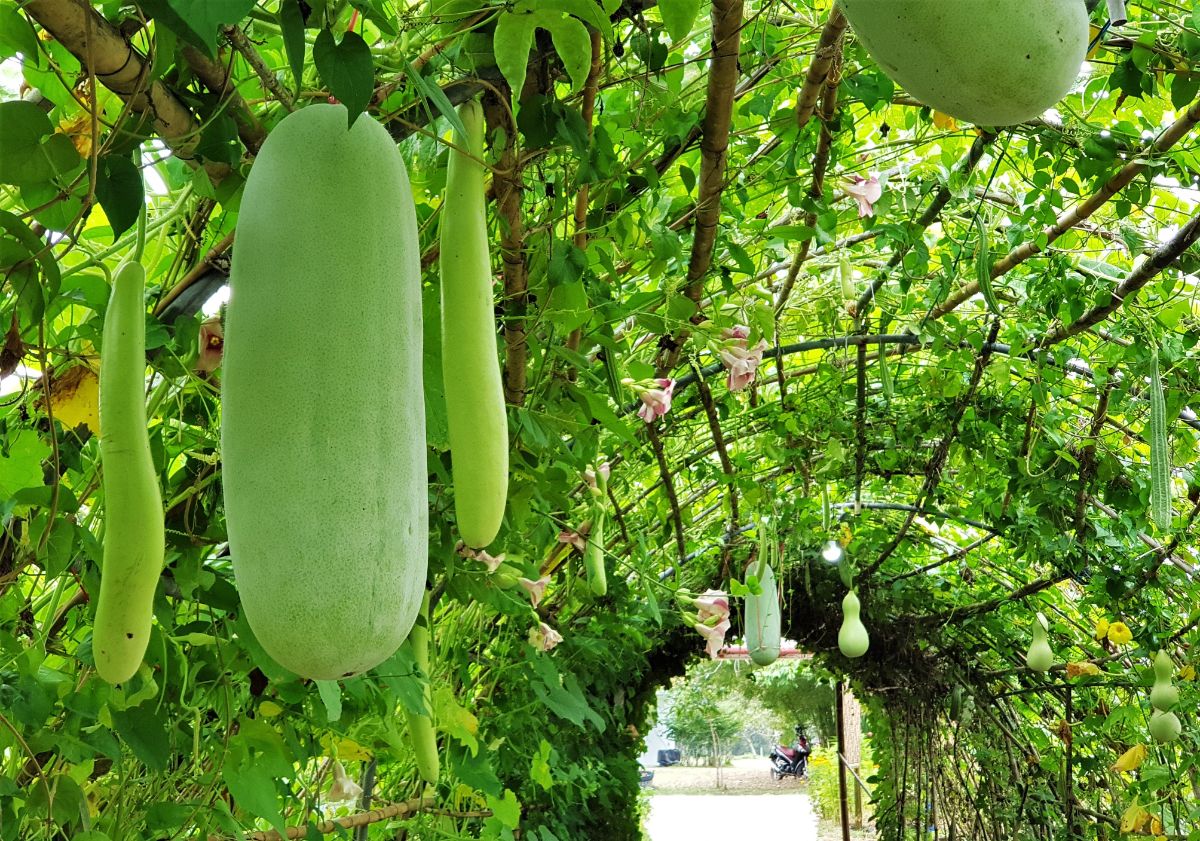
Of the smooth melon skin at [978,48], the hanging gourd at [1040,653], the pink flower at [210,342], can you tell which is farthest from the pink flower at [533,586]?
the hanging gourd at [1040,653]

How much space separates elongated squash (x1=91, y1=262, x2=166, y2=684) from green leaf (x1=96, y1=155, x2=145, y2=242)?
159 mm

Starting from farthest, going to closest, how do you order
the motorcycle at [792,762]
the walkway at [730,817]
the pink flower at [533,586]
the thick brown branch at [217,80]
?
1. the motorcycle at [792,762]
2. the walkway at [730,817]
3. the pink flower at [533,586]
4. the thick brown branch at [217,80]

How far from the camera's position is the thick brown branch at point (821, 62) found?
1.25 m

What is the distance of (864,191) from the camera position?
2.05 m

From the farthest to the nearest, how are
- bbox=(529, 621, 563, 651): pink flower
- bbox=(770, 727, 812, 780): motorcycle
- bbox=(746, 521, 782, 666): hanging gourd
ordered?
bbox=(770, 727, 812, 780): motorcycle < bbox=(746, 521, 782, 666): hanging gourd < bbox=(529, 621, 563, 651): pink flower

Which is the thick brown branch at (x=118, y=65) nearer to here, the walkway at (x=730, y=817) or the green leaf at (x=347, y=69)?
the green leaf at (x=347, y=69)

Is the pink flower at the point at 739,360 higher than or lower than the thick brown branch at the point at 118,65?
higher

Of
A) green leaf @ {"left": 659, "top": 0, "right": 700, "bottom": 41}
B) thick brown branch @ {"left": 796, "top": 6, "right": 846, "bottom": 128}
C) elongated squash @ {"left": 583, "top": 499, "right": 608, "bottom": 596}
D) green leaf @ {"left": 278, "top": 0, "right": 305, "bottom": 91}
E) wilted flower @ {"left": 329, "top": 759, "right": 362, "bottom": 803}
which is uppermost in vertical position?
thick brown branch @ {"left": 796, "top": 6, "right": 846, "bottom": 128}

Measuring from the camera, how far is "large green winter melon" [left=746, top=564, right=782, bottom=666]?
15.0 feet

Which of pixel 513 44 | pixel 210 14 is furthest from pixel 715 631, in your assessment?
pixel 210 14

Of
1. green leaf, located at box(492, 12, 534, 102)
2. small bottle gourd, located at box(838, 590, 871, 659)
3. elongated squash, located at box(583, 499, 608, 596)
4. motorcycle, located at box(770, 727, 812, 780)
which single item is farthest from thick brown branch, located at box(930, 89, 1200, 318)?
motorcycle, located at box(770, 727, 812, 780)

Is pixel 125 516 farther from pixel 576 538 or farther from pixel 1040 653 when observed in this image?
pixel 1040 653

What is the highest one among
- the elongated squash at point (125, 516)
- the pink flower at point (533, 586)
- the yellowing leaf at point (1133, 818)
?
the pink flower at point (533, 586)

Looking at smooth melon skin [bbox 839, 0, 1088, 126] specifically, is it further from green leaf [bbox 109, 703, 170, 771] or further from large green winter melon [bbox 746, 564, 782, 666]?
large green winter melon [bbox 746, 564, 782, 666]
